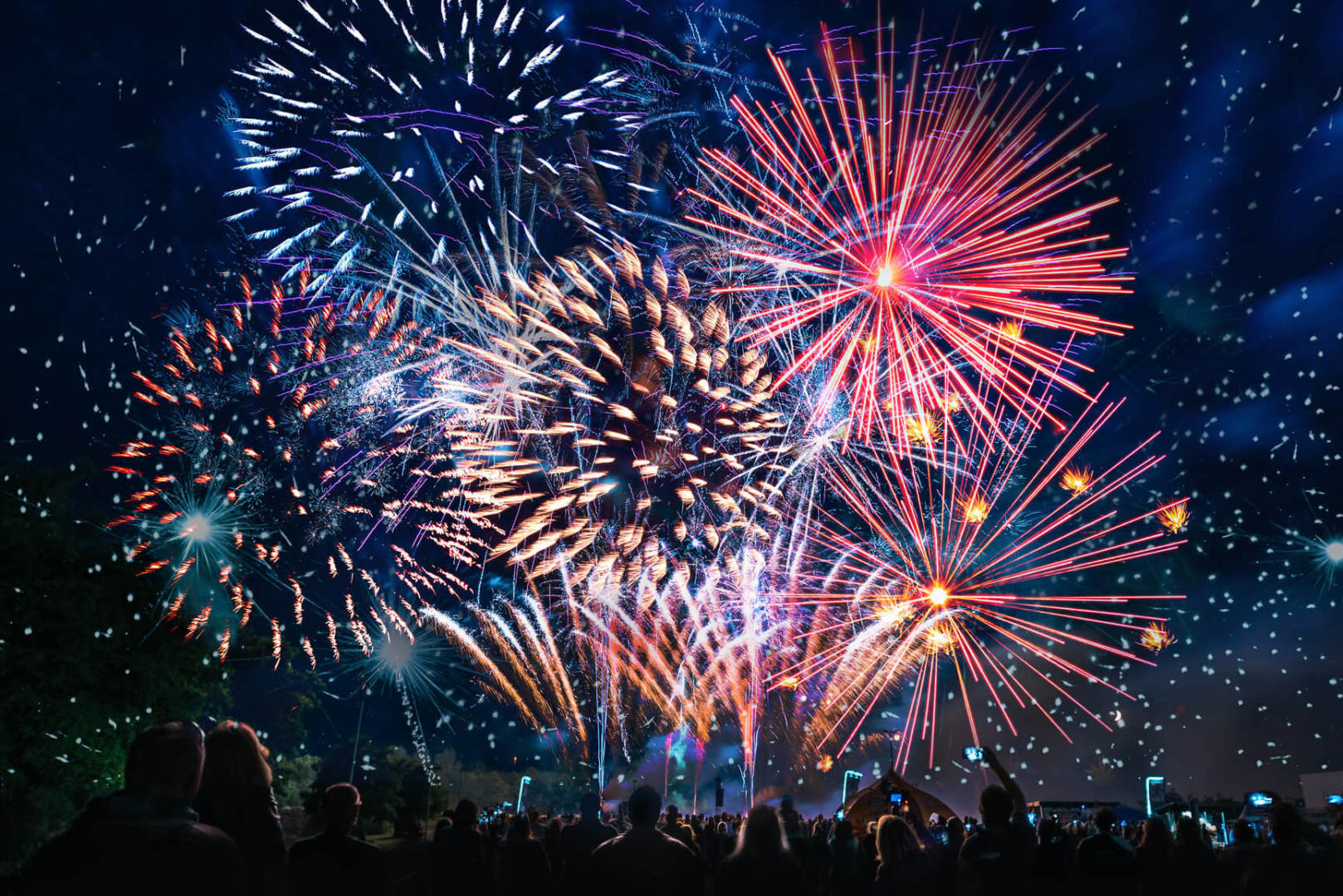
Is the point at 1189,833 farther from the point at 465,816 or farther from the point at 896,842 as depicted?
the point at 465,816

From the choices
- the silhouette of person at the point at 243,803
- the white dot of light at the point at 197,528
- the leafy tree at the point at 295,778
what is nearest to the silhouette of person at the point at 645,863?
the silhouette of person at the point at 243,803

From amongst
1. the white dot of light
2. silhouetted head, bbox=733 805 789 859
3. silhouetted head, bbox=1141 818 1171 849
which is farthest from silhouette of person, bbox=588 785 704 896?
the white dot of light

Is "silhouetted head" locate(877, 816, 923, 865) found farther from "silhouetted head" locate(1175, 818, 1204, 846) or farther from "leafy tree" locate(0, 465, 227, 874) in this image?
"leafy tree" locate(0, 465, 227, 874)

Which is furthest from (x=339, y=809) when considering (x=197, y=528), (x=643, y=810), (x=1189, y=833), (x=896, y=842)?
(x=197, y=528)

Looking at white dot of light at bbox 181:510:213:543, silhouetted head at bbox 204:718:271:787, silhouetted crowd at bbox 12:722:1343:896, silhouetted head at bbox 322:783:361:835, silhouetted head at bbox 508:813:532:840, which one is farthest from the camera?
white dot of light at bbox 181:510:213:543

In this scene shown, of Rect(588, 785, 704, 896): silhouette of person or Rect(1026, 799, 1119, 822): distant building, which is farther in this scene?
Rect(1026, 799, 1119, 822): distant building

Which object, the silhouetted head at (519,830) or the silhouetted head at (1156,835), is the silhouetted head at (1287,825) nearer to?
the silhouetted head at (1156,835)
